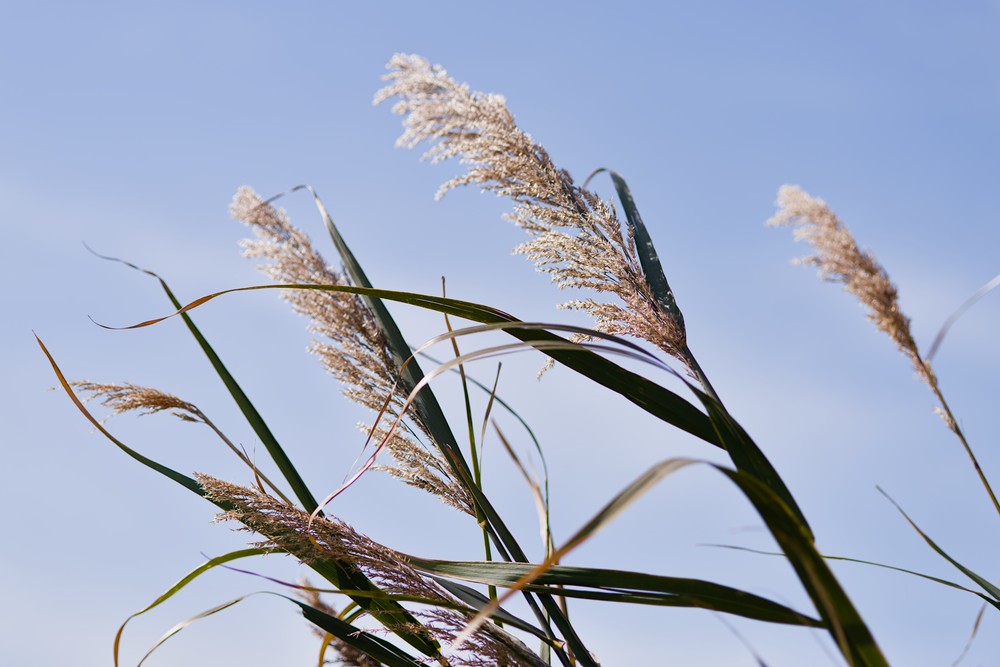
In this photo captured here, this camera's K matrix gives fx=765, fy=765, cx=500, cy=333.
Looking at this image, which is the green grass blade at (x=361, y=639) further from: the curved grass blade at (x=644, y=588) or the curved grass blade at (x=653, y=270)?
the curved grass blade at (x=653, y=270)

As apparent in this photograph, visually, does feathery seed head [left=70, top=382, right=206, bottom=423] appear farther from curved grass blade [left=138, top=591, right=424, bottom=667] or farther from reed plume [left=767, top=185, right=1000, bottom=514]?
reed plume [left=767, top=185, right=1000, bottom=514]

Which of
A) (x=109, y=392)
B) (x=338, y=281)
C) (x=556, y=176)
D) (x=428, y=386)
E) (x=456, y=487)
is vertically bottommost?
(x=109, y=392)

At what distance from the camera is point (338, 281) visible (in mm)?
2010

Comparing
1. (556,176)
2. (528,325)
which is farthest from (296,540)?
(556,176)

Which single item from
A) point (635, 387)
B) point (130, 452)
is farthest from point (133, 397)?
point (635, 387)

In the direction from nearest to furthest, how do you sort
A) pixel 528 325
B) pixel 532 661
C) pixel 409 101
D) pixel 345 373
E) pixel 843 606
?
pixel 843 606
pixel 528 325
pixel 532 661
pixel 345 373
pixel 409 101

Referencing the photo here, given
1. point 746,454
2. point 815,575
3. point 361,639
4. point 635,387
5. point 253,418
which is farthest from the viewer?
point 253,418

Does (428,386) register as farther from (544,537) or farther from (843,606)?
(843,606)

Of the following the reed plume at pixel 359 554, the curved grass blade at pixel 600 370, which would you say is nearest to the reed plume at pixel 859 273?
the curved grass blade at pixel 600 370

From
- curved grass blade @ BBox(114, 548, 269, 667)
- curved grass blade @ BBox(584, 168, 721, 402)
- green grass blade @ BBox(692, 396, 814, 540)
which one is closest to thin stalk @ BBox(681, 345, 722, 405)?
curved grass blade @ BBox(584, 168, 721, 402)

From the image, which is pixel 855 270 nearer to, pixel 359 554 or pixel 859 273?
pixel 859 273

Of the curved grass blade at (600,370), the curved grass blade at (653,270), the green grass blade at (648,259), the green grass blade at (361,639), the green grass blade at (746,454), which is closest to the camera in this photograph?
the green grass blade at (746,454)

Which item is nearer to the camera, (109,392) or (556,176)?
(109,392)

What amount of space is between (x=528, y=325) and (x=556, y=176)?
720 millimetres
